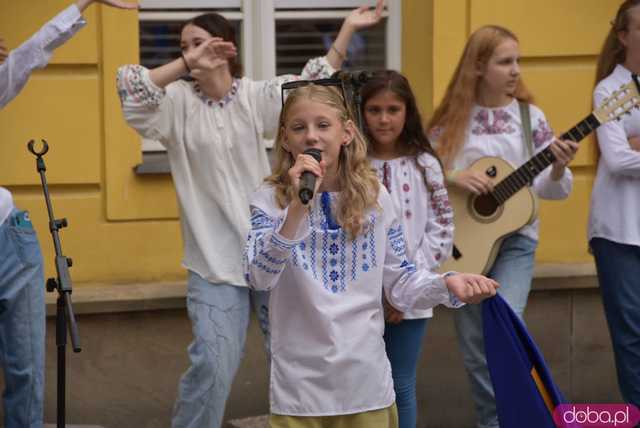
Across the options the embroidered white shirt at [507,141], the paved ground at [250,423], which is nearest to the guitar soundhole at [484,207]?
the embroidered white shirt at [507,141]

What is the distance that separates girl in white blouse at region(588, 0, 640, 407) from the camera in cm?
577

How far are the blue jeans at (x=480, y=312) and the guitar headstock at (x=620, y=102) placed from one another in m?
0.64

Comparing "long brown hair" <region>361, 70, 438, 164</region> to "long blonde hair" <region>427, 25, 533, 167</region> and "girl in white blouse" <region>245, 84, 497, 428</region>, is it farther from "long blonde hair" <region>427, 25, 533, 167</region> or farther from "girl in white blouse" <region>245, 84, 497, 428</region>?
"girl in white blouse" <region>245, 84, 497, 428</region>

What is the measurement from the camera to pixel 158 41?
6.77m

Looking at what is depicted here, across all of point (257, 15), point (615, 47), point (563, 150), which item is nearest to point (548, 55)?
point (615, 47)

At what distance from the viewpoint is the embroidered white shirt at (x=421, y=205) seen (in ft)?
17.0

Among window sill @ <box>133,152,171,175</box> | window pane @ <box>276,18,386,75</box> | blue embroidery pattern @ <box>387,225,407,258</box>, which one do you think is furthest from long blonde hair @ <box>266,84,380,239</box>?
window pane @ <box>276,18,386,75</box>

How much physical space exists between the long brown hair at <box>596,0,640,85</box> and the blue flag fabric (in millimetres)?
2197

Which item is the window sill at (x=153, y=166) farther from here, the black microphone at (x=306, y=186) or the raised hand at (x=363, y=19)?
the black microphone at (x=306, y=186)

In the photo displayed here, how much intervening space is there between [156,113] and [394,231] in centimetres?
149

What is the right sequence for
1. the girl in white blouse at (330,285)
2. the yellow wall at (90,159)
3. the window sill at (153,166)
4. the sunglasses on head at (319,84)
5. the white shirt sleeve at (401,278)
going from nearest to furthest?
the girl in white blouse at (330,285) < the white shirt sleeve at (401,278) < the sunglasses on head at (319,84) < the yellow wall at (90,159) < the window sill at (153,166)

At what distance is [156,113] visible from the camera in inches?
208

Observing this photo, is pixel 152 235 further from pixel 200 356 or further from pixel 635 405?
pixel 635 405

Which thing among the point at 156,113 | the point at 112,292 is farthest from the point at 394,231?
the point at 112,292
